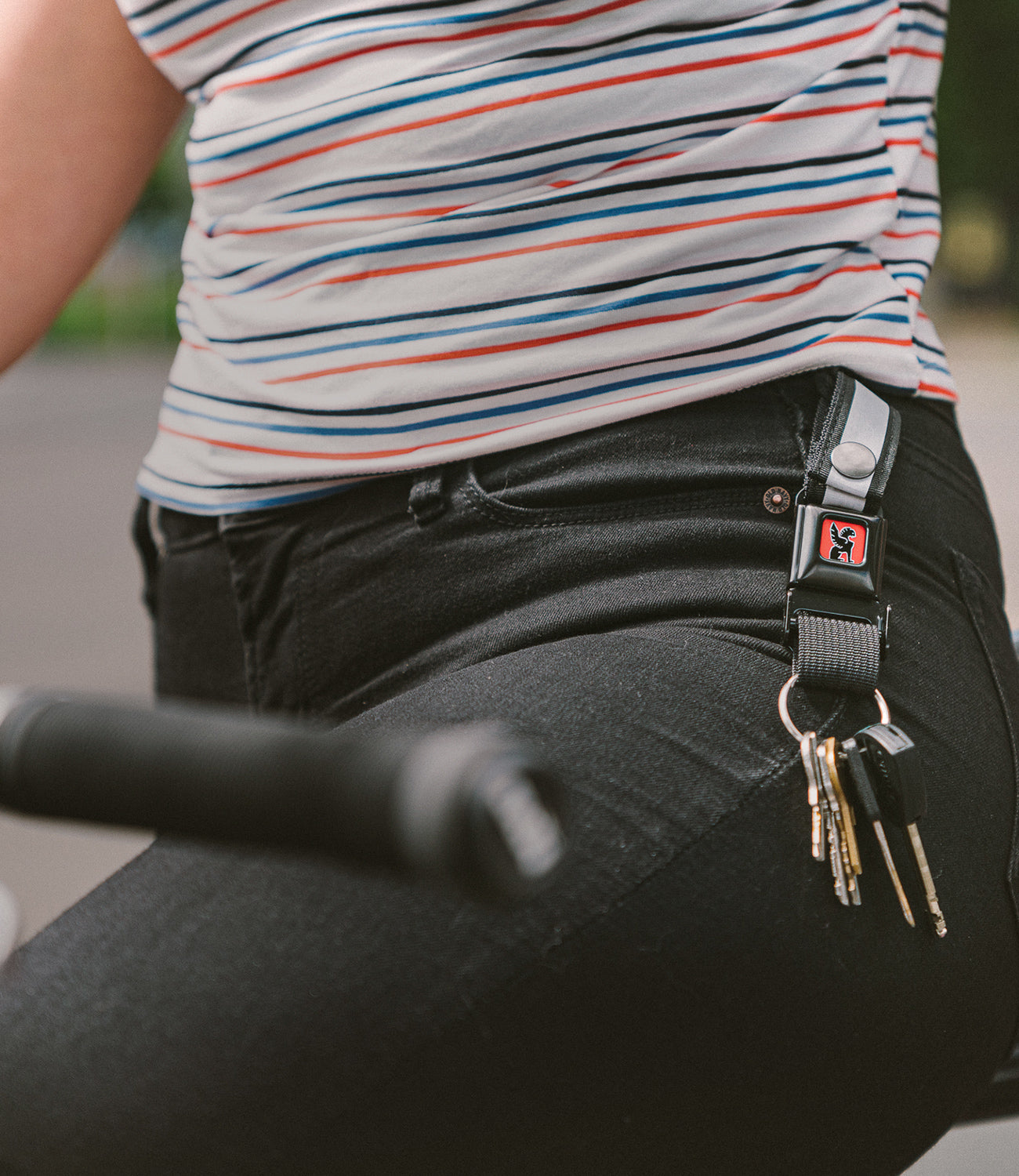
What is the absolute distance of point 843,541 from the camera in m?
0.60

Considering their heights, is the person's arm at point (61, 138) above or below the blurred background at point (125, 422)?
above

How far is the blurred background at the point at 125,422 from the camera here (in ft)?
7.54

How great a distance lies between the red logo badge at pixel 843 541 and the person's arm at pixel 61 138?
0.45 metres

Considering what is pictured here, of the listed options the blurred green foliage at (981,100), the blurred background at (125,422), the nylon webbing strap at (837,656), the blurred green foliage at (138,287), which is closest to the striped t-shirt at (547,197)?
the nylon webbing strap at (837,656)

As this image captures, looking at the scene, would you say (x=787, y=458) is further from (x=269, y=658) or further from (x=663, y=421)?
(x=269, y=658)

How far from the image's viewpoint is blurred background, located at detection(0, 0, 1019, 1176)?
90.5 inches

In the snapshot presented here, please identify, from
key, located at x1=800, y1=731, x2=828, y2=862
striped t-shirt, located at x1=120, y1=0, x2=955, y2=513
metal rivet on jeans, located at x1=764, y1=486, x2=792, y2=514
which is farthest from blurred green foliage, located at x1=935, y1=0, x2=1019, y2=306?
key, located at x1=800, y1=731, x2=828, y2=862

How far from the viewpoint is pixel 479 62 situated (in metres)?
0.65

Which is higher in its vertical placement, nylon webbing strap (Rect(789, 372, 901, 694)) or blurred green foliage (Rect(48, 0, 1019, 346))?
nylon webbing strap (Rect(789, 372, 901, 694))

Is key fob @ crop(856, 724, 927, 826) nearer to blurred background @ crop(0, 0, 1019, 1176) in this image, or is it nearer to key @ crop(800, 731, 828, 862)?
key @ crop(800, 731, 828, 862)

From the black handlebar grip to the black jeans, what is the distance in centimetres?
22

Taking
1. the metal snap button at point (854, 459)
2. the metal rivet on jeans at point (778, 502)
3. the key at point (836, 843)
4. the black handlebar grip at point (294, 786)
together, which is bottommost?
the key at point (836, 843)

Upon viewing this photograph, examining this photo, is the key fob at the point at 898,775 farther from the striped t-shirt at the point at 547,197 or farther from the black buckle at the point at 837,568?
the striped t-shirt at the point at 547,197

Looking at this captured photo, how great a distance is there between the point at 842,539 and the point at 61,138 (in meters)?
0.49
